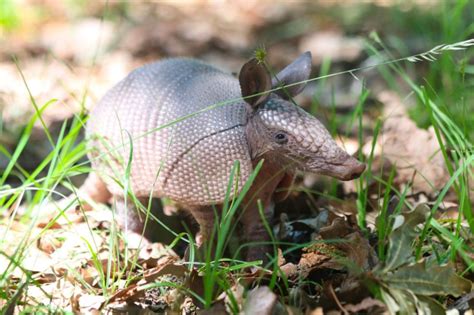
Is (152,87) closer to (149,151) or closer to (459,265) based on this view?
(149,151)

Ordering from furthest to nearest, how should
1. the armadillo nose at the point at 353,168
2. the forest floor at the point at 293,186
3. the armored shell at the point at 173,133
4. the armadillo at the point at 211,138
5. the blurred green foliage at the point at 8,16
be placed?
the blurred green foliage at the point at 8,16 < the armored shell at the point at 173,133 < the armadillo at the point at 211,138 < the armadillo nose at the point at 353,168 < the forest floor at the point at 293,186

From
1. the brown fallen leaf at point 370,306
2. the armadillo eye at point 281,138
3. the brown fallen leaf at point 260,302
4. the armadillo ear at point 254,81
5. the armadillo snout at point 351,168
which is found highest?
the armadillo ear at point 254,81

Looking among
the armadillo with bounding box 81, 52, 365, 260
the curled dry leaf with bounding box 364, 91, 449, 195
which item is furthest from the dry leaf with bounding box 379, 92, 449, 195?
the armadillo with bounding box 81, 52, 365, 260

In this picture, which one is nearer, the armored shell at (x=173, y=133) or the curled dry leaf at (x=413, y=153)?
the armored shell at (x=173, y=133)

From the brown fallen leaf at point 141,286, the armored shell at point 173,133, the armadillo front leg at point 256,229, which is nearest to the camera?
the brown fallen leaf at point 141,286

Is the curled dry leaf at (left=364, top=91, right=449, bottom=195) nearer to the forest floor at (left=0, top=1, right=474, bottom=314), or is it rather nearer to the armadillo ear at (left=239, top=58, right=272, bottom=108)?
the forest floor at (left=0, top=1, right=474, bottom=314)

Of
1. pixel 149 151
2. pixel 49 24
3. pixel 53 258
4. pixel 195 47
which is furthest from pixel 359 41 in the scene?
pixel 53 258

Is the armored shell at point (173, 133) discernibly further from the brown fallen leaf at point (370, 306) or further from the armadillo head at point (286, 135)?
the brown fallen leaf at point (370, 306)

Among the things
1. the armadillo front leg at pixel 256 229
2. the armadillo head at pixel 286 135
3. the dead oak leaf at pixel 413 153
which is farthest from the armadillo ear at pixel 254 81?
the dead oak leaf at pixel 413 153
